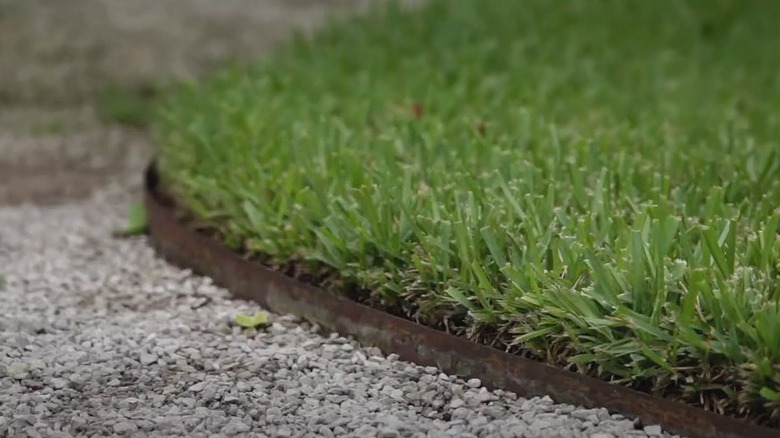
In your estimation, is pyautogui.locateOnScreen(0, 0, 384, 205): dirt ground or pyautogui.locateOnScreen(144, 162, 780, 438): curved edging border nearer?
pyautogui.locateOnScreen(144, 162, 780, 438): curved edging border

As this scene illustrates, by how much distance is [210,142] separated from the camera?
178 inches

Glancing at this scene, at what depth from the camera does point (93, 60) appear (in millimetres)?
8195

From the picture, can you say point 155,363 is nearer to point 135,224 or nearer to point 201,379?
point 201,379

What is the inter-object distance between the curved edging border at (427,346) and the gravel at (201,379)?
0.03 metres

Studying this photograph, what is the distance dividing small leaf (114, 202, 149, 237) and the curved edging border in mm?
465

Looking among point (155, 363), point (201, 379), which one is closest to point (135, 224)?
point (155, 363)

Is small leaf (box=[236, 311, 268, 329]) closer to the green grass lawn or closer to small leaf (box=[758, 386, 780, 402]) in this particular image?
the green grass lawn

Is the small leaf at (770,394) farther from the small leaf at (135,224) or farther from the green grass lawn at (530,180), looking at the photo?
the small leaf at (135,224)

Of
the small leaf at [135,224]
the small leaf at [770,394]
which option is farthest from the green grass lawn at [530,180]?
the small leaf at [135,224]

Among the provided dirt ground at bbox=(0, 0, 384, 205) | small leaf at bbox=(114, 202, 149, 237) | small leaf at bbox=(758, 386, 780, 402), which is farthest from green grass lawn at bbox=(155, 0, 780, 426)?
dirt ground at bbox=(0, 0, 384, 205)

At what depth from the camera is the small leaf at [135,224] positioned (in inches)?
184

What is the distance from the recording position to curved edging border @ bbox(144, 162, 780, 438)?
2654 millimetres

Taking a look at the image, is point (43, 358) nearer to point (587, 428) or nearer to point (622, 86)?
point (587, 428)

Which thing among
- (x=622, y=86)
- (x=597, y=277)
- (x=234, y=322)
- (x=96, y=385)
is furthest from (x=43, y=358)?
(x=622, y=86)
